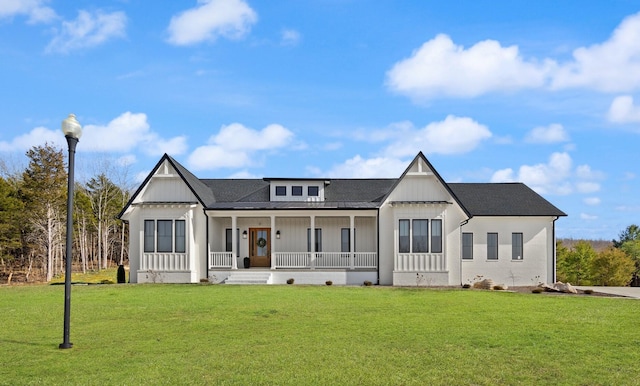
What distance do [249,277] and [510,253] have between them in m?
14.3

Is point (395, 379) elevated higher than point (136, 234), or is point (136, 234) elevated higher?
point (136, 234)

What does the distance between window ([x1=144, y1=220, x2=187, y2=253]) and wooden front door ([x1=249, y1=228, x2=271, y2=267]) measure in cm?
438

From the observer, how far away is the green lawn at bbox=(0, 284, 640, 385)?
8.84m

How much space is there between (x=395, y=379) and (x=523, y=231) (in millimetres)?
23579

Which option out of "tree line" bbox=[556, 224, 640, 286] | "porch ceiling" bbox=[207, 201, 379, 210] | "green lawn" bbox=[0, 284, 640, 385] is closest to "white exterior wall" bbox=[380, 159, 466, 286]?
"porch ceiling" bbox=[207, 201, 379, 210]

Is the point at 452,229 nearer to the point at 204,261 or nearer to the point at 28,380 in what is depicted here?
the point at 204,261

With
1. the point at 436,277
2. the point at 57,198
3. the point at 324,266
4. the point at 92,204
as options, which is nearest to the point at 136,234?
the point at 324,266

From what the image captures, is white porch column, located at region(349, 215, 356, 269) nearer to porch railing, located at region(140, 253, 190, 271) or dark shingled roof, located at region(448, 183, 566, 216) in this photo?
dark shingled roof, located at region(448, 183, 566, 216)

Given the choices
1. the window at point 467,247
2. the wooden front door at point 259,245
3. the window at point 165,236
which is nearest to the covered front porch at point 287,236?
the wooden front door at point 259,245

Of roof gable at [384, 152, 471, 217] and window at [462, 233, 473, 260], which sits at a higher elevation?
roof gable at [384, 152, 471, 217]

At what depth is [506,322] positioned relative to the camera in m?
14.3

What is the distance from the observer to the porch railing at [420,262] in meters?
26.5

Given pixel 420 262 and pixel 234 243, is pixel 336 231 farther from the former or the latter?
pixel 234 243

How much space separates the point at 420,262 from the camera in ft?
87.2
